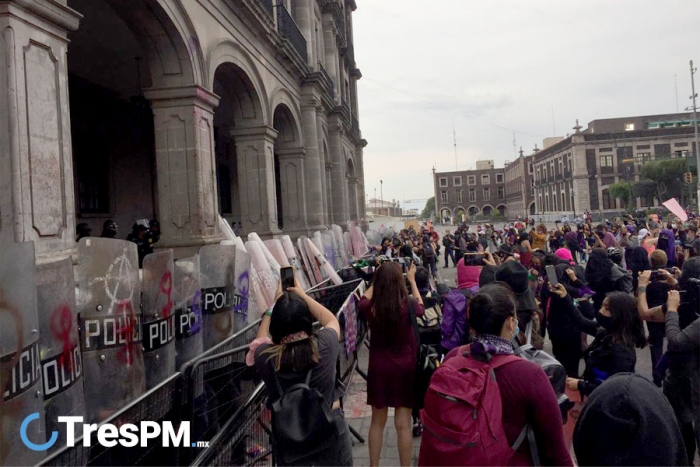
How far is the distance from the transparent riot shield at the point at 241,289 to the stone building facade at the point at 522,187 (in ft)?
288

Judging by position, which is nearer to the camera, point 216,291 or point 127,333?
point 127,333

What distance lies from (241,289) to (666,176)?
63.3 meters

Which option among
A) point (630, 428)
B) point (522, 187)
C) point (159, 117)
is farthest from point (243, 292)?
point (522, 187)

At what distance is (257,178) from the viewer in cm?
1095

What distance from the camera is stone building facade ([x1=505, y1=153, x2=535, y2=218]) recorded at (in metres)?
93.4

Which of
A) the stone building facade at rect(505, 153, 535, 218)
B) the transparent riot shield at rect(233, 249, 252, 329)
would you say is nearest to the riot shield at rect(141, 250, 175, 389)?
the transparent riot shield at rect(233, 249, 252, 329)

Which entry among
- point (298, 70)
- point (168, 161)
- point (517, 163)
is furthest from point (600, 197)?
point (168, 161)

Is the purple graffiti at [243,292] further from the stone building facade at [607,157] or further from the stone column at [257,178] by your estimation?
the stone building facade at [607,157]

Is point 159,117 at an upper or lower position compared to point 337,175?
lower

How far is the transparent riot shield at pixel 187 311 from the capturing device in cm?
451

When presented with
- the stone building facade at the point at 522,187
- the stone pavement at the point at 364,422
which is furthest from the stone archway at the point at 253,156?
→ the stone building facade at the point at 522,187

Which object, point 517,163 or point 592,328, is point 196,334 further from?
point 517,163

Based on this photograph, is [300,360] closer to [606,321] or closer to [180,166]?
[606,321]

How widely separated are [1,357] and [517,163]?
103 m
